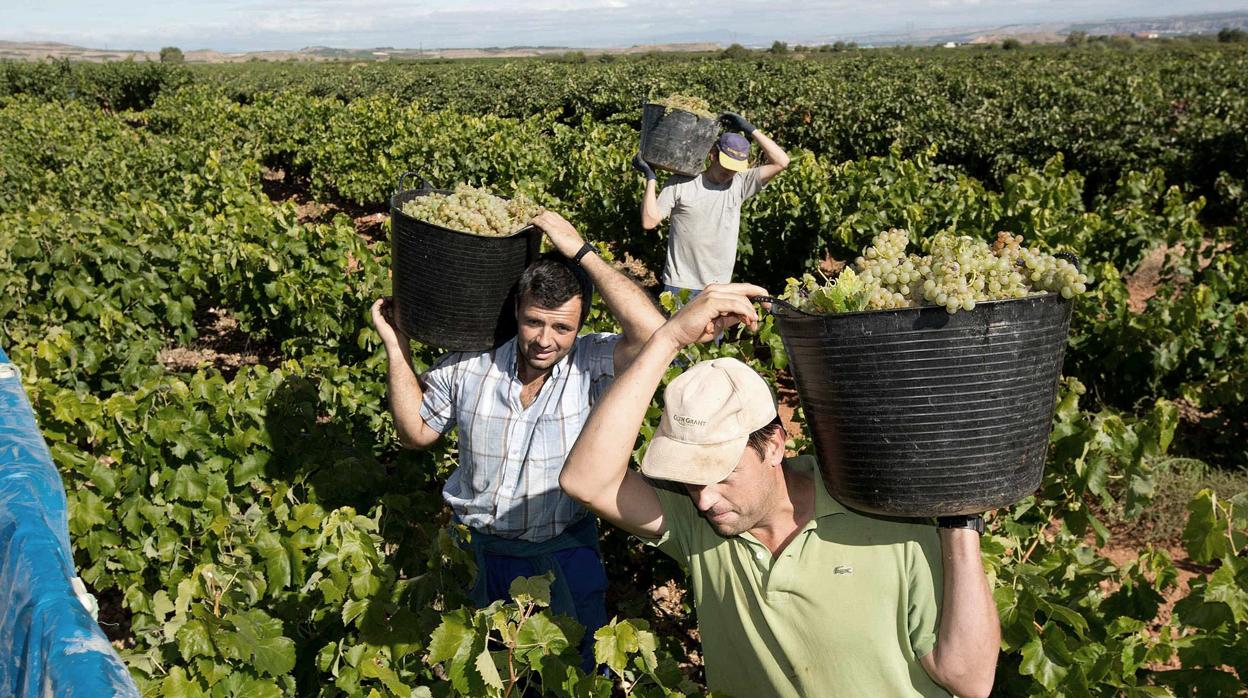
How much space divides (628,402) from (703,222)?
343 centimetres

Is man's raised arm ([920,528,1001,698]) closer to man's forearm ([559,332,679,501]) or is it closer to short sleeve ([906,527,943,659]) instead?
short sleeve ([906,527,943,659])

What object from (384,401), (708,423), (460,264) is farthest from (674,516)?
(384,401)

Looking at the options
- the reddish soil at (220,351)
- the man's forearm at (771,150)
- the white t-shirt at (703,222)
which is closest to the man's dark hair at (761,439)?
the white t-shirt at (703,222)

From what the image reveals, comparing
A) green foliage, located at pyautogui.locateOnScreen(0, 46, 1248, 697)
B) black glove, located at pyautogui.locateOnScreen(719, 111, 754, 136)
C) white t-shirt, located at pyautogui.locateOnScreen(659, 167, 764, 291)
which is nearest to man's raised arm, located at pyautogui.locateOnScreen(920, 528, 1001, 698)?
green foliage, located at pyautogui.locateOnScreen(0, 46, 1248, 697)

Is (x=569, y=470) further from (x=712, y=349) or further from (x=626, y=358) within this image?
(x=712, y=349)

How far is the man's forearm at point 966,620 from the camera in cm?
157

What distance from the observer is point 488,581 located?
2.83 m

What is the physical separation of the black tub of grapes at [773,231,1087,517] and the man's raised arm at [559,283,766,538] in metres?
0.24

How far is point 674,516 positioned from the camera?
2021 millimetres

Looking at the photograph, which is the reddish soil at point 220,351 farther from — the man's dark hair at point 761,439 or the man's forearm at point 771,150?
the man's dark hair at point 761,439

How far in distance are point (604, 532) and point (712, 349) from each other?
3.04 ft

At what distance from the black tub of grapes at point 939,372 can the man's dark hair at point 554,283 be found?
98cm

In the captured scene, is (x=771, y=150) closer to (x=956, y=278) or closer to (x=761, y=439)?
(x=761, y=439)

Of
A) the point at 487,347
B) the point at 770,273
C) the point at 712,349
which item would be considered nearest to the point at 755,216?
the point at 770,273
